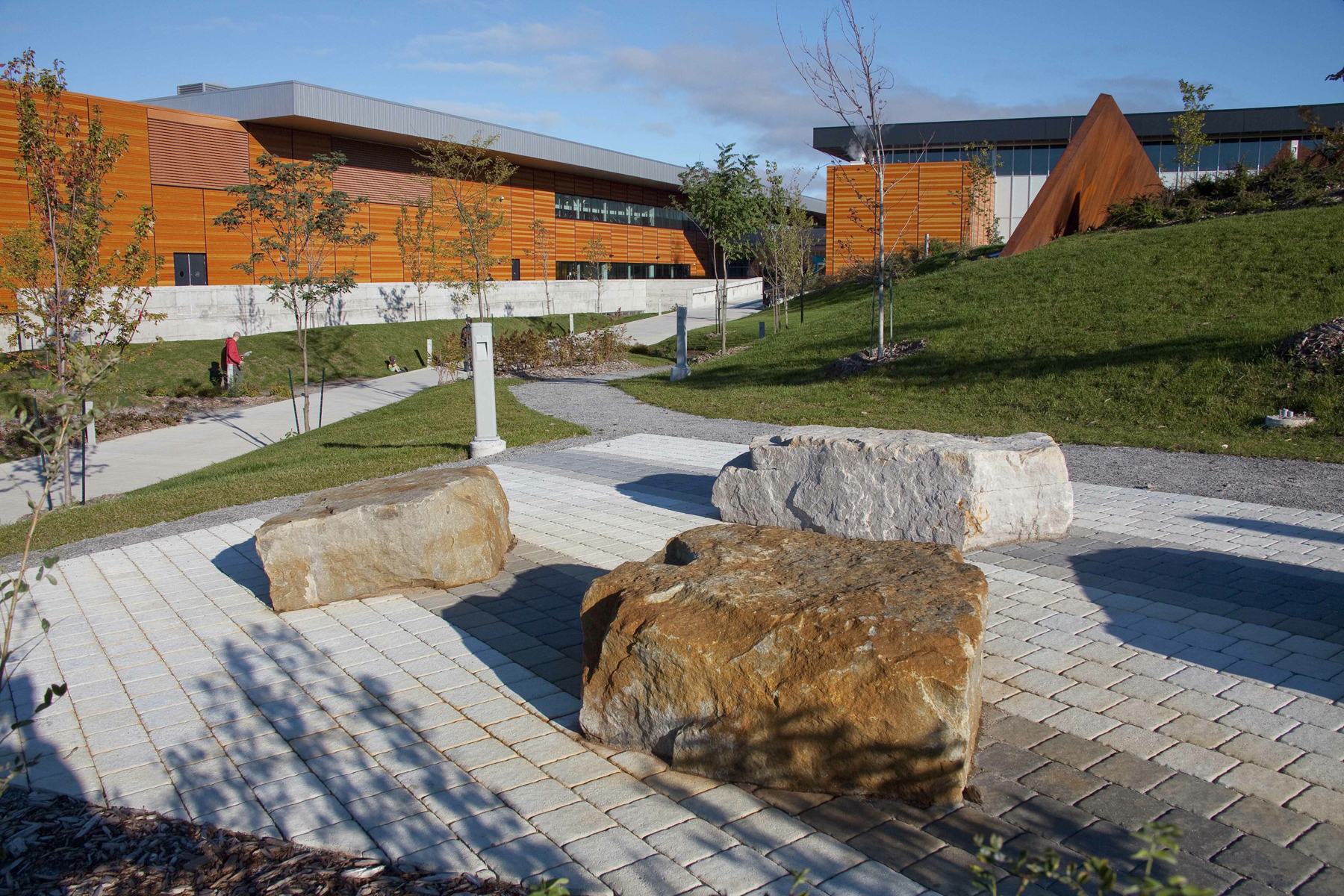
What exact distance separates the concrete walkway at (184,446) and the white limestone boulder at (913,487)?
1070cm

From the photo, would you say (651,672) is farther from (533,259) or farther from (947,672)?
(533,259)

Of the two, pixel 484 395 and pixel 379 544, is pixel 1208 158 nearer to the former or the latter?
pixel 484 395

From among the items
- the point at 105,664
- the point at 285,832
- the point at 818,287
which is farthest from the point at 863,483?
the point at 818,287

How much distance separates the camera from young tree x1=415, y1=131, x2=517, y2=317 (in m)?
33.9

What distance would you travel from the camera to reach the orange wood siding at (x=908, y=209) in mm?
41000

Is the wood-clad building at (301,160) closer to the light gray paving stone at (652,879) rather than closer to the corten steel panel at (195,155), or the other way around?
the corten steel panel at (195,155)

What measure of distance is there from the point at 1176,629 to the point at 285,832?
463 cm

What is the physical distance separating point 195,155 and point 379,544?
3004 cm

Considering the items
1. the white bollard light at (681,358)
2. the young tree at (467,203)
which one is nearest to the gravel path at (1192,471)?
the white bollard light at (681,358)

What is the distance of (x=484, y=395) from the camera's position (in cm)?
1166

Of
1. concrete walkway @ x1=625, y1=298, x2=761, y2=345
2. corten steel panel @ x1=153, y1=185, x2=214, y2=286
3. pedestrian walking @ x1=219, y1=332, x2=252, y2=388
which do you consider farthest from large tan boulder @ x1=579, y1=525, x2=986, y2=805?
corten steel panel @ x1=153, y1=185, x2=214, y2=286

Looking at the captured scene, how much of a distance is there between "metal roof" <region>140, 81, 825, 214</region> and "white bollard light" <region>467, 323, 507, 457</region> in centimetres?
2452

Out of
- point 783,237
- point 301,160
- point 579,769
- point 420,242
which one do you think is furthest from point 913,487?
point 301,160

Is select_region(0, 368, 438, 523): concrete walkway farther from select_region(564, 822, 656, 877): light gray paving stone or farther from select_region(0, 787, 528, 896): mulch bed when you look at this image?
select_region(564, 822, 656, 877): light gray paving stone
